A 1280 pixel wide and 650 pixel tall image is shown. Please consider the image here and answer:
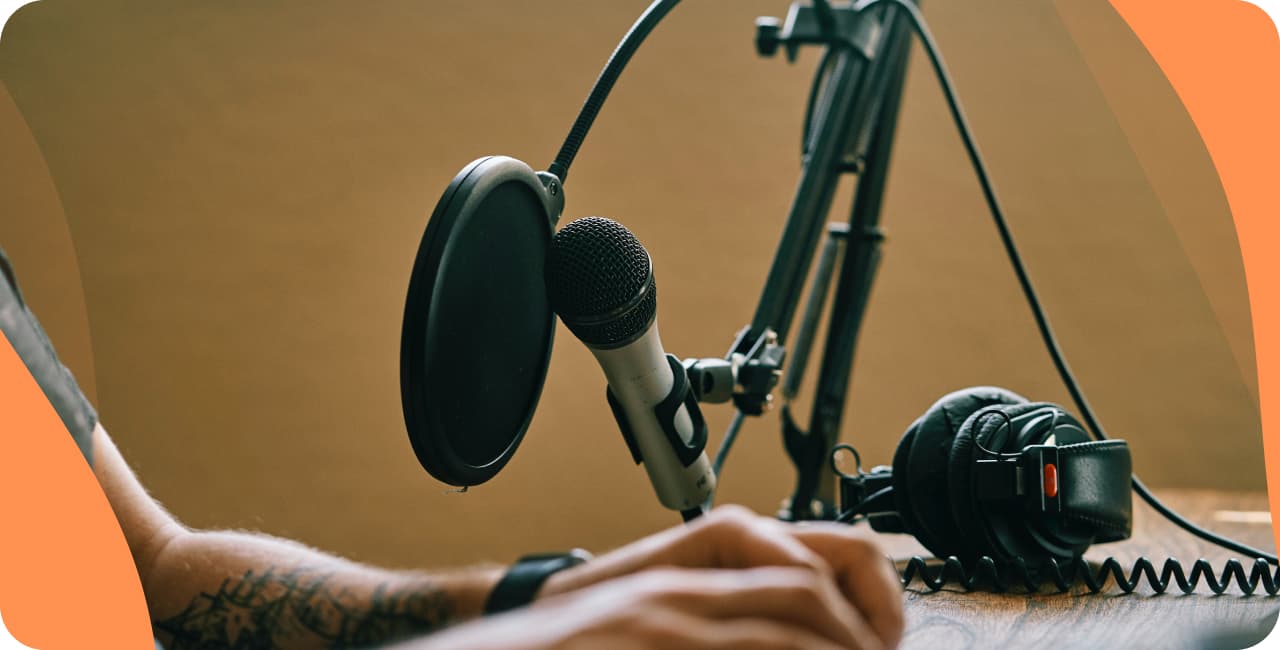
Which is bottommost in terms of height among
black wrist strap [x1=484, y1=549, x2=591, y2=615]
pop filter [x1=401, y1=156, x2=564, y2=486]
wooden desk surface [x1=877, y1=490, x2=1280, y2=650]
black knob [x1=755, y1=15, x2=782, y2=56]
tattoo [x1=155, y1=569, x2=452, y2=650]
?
wooden desk surface [x1=877, y1=490, x2=1280, y2=650]

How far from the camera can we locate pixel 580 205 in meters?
2.42

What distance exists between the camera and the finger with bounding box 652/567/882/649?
1.05 feet

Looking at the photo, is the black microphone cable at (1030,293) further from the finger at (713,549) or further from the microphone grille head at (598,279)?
the finger at (713,549)

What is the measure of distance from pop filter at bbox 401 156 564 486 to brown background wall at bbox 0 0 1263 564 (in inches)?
72.0

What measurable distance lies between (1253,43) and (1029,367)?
1.91m

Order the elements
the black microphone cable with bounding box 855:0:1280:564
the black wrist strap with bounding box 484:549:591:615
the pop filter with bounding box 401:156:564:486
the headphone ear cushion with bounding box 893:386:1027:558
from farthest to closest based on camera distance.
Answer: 1. the black microphone cable with bounding box 855:0:1280:564
2. the headphone ear cushion with bounding box 893:386:1027:558
3. the pop filter with bounding box 401:156:564:486
4. the black wrist strap with bounding box 484:549:591:615

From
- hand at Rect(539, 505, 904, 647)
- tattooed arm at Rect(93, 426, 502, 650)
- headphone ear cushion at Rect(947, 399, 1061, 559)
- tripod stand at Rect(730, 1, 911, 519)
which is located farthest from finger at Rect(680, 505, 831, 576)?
tripod stand at Rect(730, 1, 911, 519)

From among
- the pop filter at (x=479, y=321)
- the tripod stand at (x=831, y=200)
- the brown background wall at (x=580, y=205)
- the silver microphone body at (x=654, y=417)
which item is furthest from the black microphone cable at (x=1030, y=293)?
the brown background wall at (x=580, y=205)

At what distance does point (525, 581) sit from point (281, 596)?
0.59 ft

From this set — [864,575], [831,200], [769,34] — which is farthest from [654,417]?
[769,34]

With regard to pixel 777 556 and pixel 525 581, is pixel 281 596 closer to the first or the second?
pixel 525 581

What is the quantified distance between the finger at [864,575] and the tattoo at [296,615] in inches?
7.4

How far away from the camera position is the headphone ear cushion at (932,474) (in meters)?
0.75

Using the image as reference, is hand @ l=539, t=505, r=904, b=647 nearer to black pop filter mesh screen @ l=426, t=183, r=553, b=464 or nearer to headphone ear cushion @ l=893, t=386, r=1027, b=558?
black pop filter mesh screen @ l=426, t=183, r=553, b=464
